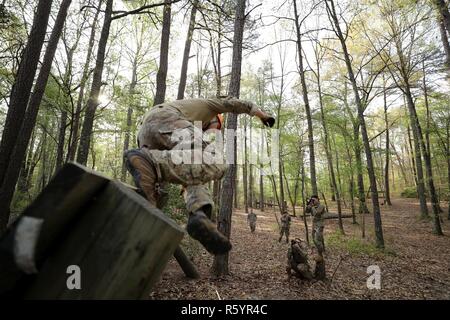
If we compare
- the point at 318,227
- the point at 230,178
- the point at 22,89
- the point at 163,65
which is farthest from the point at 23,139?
the point at 318,227

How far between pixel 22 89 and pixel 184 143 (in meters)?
6.08

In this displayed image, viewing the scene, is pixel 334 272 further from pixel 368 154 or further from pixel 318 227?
pixel 368 154

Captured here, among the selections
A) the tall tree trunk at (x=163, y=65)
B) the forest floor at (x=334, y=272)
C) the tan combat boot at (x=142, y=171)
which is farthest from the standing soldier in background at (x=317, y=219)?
the tan combat boot at (x=142, y=171)

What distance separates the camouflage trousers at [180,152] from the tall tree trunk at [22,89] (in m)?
5.57

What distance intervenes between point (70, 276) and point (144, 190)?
88cm

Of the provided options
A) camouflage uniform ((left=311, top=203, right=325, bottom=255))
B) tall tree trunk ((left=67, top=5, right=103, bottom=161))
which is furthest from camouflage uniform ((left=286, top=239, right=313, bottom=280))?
tall tree trunk ((left=67, top=5, right=103, bottom=161))

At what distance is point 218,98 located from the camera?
8.41 ft

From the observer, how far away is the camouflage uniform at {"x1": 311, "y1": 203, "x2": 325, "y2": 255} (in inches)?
387

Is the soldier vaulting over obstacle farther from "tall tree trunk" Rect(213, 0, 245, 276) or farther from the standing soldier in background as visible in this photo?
the standing soldier in background

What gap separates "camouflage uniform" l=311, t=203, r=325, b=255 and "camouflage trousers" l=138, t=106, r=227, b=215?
8.59 m

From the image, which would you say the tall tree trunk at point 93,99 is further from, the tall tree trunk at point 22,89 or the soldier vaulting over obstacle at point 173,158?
the soldier vaulting over obstacle at point 173,158

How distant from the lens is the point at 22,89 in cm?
604
